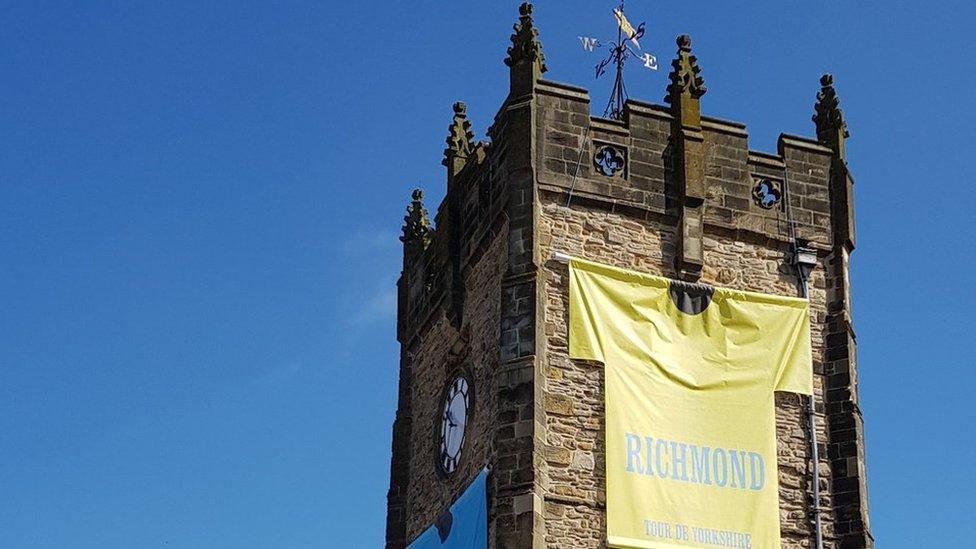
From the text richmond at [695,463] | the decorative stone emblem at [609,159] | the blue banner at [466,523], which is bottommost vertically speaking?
the blue banner at [466,523]

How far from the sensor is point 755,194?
32188 mm

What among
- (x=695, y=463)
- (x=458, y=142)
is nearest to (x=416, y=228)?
(x=458, y=142)

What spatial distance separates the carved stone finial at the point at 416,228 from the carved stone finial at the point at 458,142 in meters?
1.93

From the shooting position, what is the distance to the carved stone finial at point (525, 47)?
31641mm

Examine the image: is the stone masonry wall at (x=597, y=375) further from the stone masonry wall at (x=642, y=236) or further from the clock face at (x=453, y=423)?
the clock face at (x=453, y=423)

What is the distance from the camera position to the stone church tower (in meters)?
29.0

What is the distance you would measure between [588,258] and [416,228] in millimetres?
7016

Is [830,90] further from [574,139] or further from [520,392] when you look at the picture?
[520,392]

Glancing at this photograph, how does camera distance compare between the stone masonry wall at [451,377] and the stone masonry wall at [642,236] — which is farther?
the stone masonry wall at [451,377]

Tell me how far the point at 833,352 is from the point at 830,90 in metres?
5.16

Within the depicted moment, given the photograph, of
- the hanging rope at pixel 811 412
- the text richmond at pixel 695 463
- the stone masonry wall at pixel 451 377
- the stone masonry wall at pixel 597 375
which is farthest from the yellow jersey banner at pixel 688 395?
the stone masonry wall at pixel 451 377

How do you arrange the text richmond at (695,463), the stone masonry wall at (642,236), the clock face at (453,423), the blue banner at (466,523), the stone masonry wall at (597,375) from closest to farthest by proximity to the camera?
the stone masonry wall at (597,375)
the blue banner at (466,523)
the stone masonry wall at (642,236)
the text richmond at (695,463)
the clock face at (453,423)

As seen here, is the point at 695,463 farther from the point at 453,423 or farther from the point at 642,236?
the point at 453,423

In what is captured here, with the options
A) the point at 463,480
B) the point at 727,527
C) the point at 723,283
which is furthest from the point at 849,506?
the point at 463,480
